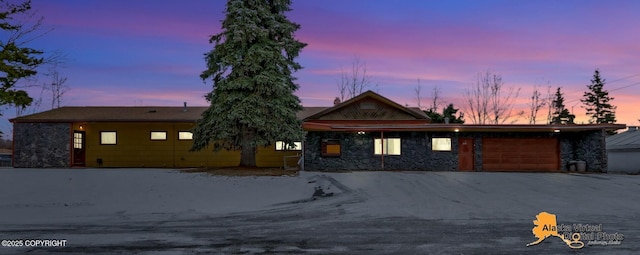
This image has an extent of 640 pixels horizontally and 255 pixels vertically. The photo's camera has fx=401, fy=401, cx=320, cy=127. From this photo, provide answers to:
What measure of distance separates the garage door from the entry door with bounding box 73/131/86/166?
23.5 m

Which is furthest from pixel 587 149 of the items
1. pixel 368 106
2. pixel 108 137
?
pixel 108 137

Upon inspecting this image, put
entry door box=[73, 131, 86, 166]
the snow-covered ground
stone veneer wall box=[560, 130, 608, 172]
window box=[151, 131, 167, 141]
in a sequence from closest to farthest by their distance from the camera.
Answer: the snow-covered ground, stone veneer wall box=[560, 130, 608, 172], entry door box=[73, 131, 86, 166], window box=[151, 131, 167, 141]

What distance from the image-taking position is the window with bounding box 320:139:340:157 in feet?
72.1

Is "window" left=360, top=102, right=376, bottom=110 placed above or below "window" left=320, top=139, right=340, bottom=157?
above

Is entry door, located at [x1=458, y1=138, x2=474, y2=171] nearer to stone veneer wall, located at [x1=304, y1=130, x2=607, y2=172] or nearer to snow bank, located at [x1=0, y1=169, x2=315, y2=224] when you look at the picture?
stone veneer wall, located at [x1=304, y1=130, x2=607, y2=172]

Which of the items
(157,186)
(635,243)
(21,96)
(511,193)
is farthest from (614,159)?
(21,96)

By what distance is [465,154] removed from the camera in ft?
73.2

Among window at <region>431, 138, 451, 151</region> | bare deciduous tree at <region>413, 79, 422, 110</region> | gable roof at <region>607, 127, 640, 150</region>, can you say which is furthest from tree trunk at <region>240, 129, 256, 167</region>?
bare deciduous tree at <region>413, 79, 422, 110</region>

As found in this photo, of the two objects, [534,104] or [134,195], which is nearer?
[134,195]

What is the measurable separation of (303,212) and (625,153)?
24.9 meters

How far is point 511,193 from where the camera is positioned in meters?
13.4

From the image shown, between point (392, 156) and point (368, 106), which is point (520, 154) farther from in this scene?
point (368, 106)

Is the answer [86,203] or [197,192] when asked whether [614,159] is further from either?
[86,203]

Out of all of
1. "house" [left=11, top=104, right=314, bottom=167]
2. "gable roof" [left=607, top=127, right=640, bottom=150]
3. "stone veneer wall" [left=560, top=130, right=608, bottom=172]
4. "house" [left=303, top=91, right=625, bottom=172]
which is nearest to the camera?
"stone veneer wall" [left=560, top=130, right=608, bottom=172]
